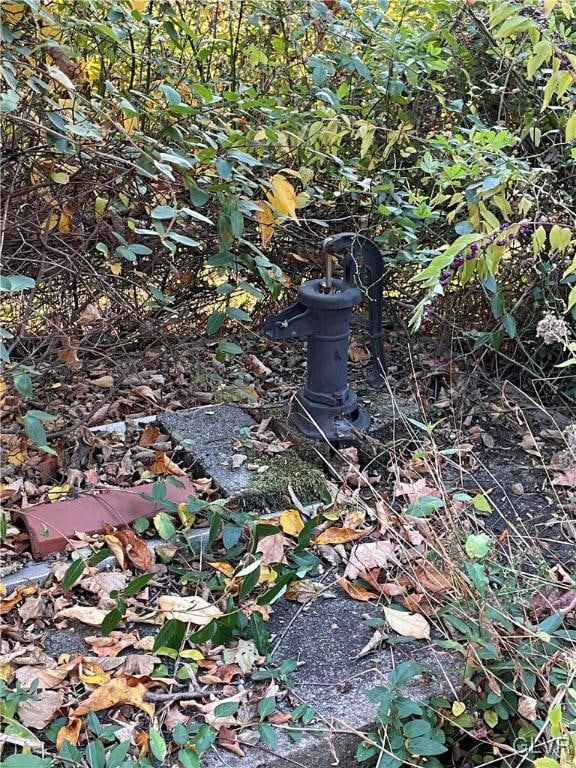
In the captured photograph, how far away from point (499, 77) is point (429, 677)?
233 centimetres

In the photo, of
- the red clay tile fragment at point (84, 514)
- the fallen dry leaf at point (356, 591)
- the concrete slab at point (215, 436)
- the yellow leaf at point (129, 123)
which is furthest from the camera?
Result: the concrete slab at point (215, 436)

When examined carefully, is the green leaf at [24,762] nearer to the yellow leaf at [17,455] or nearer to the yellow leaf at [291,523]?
the yellow leaf at [291,523]

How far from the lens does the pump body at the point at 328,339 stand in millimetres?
2541

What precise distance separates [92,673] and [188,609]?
28 cm

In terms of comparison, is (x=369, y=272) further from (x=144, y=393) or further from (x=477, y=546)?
(x=477, y=546)

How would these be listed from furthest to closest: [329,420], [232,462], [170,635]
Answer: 1. [329,420]
2. [232,462]
3. [170,635]

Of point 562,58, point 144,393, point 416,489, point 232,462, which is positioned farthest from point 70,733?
point 562,58

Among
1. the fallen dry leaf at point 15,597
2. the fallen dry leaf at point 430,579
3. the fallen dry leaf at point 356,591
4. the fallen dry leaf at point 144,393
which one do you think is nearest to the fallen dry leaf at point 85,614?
the fallen dry leaf at point 15,597

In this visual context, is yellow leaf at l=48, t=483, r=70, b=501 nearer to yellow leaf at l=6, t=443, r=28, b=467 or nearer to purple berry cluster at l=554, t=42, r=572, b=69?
yellow leaf at l=6, t=443, r=28, b=467

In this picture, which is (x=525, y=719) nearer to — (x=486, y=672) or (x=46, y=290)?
(x=486, y=672)

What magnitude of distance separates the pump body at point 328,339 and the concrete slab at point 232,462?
0.54 ft

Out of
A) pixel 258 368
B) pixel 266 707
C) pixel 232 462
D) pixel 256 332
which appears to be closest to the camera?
pixel 266 707

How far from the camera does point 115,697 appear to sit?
5.50 ft

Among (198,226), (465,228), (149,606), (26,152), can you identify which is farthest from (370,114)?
(149,606)
